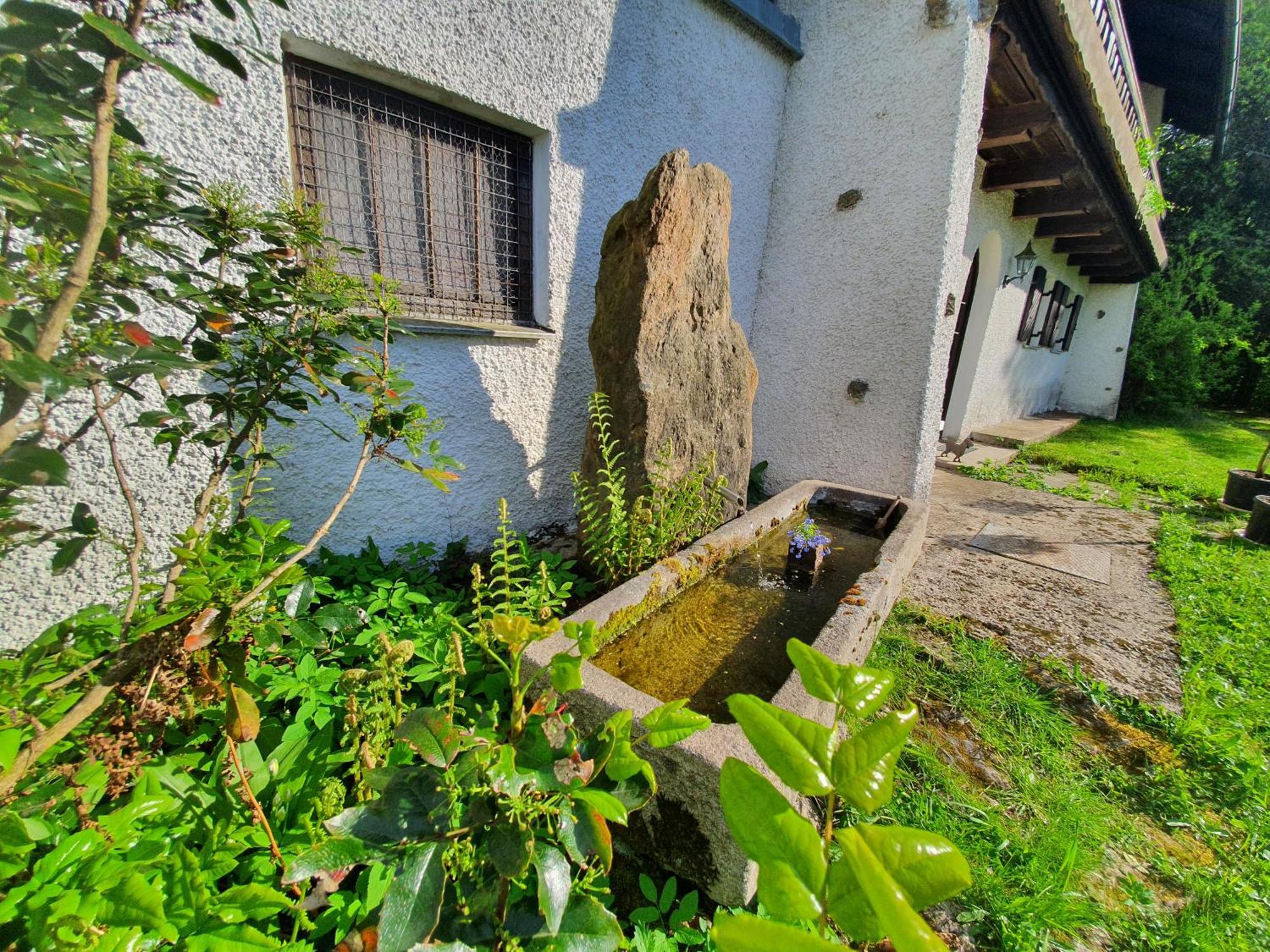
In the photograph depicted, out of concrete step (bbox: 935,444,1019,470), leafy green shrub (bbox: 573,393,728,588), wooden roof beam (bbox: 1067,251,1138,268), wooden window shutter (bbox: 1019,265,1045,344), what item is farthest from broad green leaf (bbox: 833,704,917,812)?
wooden roof beam (bbox: 1067,251,1138,268)

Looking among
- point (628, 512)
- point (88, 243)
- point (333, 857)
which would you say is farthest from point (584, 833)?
point (628, 512)

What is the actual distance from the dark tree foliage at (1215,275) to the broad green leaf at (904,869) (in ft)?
49.2

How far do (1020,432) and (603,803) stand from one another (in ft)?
28.9

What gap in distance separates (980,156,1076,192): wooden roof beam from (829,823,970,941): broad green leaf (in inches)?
250

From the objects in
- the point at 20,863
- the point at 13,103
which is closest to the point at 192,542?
the point at 20,863

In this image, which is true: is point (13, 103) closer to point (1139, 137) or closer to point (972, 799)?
point (972, 799)

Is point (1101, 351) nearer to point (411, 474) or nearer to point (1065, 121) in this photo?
point (1065, 121)

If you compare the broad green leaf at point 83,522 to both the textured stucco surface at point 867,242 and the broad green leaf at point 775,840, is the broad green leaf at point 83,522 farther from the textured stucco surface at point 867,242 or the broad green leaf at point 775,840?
the textured stucco surface at point 867,242

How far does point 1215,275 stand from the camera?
43.9ft

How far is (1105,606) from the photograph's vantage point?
2.93 metres

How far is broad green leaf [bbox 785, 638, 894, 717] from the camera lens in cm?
42

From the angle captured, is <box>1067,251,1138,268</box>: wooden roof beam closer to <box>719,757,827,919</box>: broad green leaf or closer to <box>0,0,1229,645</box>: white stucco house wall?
<box>0,0,1229,645</box>: white stucco house wall

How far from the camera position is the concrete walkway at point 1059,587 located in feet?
8.05

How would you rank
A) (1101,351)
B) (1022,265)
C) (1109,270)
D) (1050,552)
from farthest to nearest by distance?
1. (1101,351)
2. (1109,270)
3. (1022,265)
4. (1050,552)
